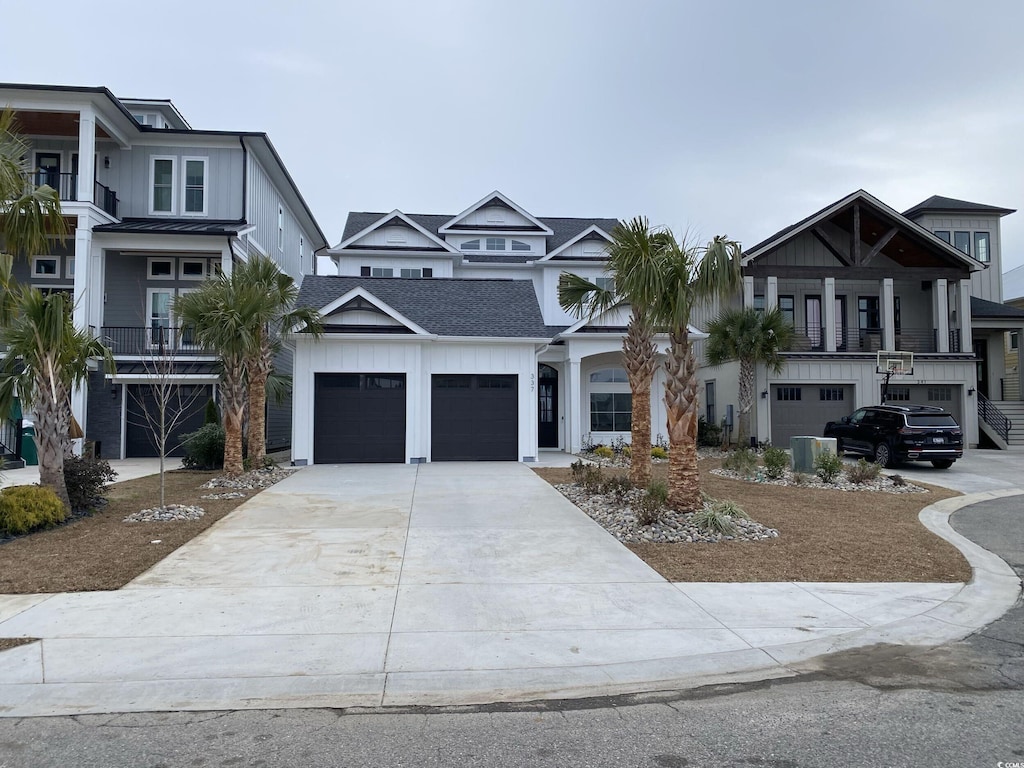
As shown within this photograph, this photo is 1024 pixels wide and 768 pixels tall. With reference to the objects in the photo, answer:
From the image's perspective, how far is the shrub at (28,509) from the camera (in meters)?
9.41

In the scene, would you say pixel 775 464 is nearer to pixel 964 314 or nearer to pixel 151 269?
pixel 964 314

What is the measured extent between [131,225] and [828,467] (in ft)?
70.8

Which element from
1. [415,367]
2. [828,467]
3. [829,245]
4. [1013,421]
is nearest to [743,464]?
[828,467]

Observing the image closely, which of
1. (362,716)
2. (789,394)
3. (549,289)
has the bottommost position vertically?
(362,716)

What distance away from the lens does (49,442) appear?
10516 millimetres

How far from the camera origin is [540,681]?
16.4 ft

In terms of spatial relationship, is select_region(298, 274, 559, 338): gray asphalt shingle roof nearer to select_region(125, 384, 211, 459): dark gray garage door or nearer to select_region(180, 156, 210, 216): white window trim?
select_region(125, 384, 211, 459): dark gray garage door

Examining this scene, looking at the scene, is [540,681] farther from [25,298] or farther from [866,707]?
[25,298]

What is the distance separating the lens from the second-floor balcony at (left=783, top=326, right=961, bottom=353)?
26789 mm

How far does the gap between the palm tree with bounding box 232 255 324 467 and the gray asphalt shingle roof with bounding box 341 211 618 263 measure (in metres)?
13.1

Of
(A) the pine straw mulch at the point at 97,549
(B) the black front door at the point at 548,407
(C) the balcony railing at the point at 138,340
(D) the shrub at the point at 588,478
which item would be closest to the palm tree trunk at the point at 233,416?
(A) the pine straw mulch at the point at 97,549

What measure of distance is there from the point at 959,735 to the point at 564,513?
25.0 feet

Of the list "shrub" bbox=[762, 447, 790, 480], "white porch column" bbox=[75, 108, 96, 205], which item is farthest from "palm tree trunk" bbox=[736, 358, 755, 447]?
"white porch column" bbox=[75, 108, 96, 205]

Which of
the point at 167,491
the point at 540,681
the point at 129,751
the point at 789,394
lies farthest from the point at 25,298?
the point at 789,394
